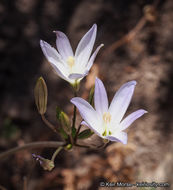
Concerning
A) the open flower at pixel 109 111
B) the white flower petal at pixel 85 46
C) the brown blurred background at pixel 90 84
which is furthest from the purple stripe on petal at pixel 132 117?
the brown blurred background at pixel 90 84

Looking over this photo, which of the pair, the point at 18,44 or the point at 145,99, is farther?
the point at 18,44

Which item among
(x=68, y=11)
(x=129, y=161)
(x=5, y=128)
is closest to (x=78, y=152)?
(x=129, y=161)

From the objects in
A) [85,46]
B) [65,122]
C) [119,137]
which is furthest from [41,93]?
[119,137]

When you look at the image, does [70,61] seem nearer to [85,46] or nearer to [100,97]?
[85,46]

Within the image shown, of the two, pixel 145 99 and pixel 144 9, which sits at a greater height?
pixel 144 9

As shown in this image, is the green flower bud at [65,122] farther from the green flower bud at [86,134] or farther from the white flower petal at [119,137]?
the white flower petal at [119,137]

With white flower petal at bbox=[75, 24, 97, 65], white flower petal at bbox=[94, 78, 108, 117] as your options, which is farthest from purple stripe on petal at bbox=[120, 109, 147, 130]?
white flower petal at bbox=[75, 24, 97, 65]

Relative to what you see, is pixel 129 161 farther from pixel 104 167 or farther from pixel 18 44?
pixel 18 44

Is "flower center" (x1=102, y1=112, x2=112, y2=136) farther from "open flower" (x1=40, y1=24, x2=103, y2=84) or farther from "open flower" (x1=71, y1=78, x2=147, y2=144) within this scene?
"open flower" (x1=40, y1=24, x2=103, y2=84)
